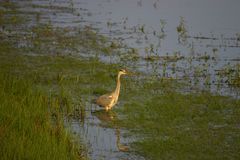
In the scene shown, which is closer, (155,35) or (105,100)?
(105,100)

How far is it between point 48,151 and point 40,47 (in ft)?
31.0

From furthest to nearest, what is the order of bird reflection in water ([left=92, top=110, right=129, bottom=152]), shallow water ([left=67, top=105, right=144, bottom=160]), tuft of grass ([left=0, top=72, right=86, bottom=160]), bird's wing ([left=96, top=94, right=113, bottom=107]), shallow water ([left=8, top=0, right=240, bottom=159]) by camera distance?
1. bird's wing ([left=96, top=94, right=113, bottom=107])
2. shallow water ([left=8, top=0, right=240, bottom=159])
3. bird reflection in water ([left=92, top=110, right=129, bottom=152])
4. shallow water ([left=67, top=105, right=144, bottom=160])
5. tuft of grass ([left=0, top=72, right=86, bottom=160])

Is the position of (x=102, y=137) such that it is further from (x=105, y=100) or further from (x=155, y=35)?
(x=155, y=35)

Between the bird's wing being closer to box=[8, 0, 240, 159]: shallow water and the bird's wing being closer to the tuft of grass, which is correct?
box=[8, 0, 240, 159]: shallow water

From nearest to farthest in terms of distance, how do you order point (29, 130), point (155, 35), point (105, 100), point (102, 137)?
point (29, 130) < point (102, 137) < point (105, 100) < point (155, 35)

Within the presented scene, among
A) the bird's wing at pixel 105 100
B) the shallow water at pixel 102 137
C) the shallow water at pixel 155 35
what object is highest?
the shallow water at pixel 155 35

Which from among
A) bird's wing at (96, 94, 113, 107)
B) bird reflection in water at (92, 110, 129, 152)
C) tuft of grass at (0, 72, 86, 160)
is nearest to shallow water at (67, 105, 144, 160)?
bird reflection in water at (92, 110, 129, 152)

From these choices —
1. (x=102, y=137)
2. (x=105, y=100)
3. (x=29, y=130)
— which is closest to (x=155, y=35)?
(x=105, y=100)

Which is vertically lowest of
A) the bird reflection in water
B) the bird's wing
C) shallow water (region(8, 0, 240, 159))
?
the bird reflection in water

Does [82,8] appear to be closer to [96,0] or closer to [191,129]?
[96,0]

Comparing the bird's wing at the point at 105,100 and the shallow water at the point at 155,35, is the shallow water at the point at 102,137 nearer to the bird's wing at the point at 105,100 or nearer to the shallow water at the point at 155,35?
the shallow water at the point at 155,35

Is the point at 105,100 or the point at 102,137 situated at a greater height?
the point at 105,100

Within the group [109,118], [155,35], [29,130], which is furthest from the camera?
[155,35]

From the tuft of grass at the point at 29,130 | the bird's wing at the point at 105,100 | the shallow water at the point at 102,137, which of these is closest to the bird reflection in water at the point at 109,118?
the shallow water at the point at 102,137
